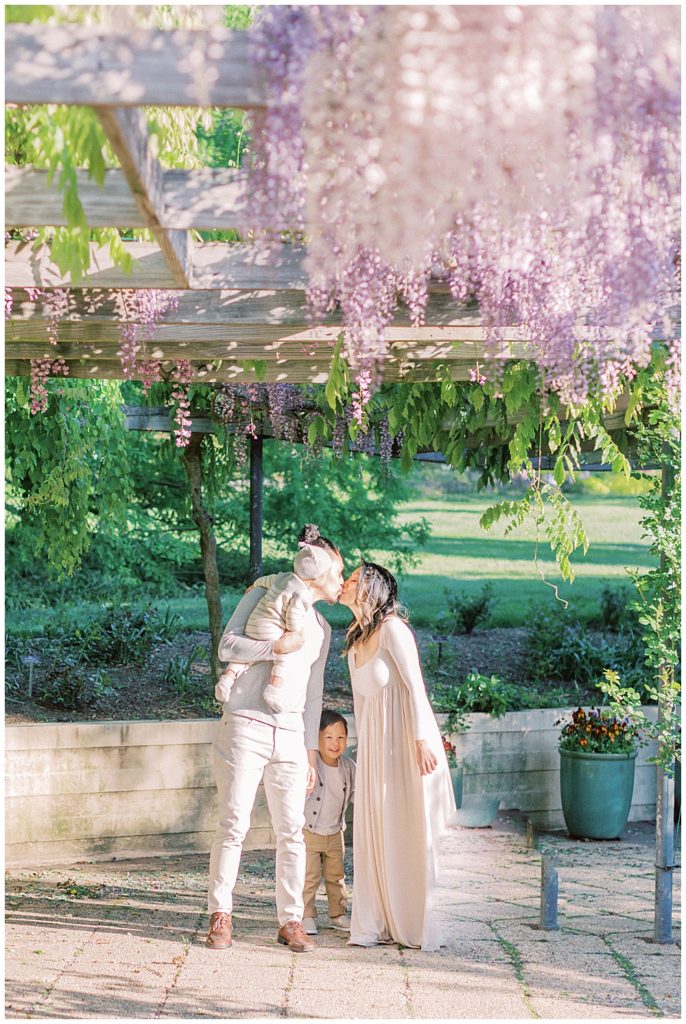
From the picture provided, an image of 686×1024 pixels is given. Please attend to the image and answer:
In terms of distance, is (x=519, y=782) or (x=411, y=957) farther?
(x=519, y=782)

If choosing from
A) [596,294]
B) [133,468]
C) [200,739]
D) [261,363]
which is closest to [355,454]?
[133,468]

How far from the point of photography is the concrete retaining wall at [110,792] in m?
5.19

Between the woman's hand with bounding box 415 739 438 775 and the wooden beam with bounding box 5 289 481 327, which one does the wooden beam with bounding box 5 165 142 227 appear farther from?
the woman's hand with bounding box 415 739 438 775

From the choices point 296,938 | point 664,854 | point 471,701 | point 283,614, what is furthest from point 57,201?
point 471,701

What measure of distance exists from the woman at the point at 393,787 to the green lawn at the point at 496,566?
586cm

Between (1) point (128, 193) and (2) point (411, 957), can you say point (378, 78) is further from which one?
(2) point (411, 957)

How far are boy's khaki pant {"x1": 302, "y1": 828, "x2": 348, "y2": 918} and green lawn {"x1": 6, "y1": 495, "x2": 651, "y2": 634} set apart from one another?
5592 mm

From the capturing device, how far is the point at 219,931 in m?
3.96

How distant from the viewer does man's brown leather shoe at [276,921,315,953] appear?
3.92m

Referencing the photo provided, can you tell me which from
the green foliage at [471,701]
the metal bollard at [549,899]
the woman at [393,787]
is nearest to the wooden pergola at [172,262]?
the metal bollard at [549,899]

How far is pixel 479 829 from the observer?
6.03m

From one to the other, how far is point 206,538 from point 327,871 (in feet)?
9.26

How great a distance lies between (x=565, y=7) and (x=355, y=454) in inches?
245

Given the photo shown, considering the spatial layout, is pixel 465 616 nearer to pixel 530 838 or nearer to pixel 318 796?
pixel 530 838
